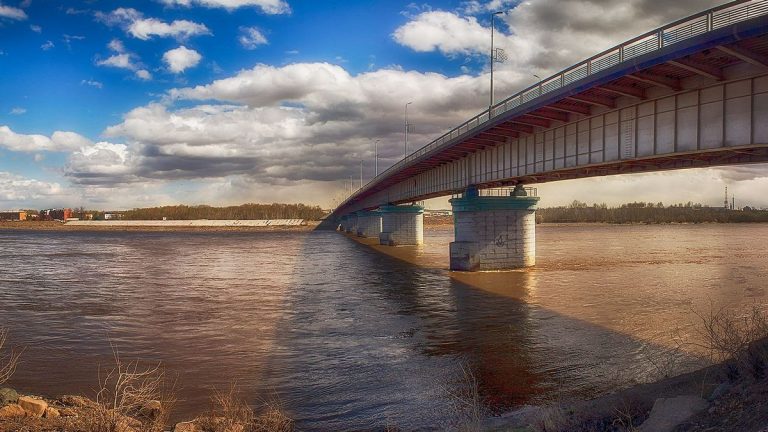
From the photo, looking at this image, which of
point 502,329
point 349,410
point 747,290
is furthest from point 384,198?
point 349,410

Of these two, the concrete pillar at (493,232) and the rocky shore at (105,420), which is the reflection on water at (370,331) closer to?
the rocky shore at (105,420)

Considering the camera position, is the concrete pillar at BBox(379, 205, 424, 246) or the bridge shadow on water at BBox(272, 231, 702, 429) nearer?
the bridge shadow on water at BBox(272, 231, 702, 429)

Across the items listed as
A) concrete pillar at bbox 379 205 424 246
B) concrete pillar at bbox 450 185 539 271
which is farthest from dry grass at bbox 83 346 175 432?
concrete pillar at bbox 379 205 424 246

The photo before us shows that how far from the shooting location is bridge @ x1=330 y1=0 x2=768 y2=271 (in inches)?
696

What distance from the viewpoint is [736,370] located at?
8586mm

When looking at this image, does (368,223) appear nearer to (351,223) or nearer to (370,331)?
(351,223)

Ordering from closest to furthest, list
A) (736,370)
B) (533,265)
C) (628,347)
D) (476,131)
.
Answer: (736,370), (628,347), (476,131), (533,265)

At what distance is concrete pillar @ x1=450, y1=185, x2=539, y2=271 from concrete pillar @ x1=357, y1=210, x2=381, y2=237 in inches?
2568

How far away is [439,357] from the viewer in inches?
650

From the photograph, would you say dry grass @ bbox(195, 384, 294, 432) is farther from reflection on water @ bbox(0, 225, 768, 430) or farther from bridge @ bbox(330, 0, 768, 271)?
bridge @ bbox(330, 0, 768, 271)

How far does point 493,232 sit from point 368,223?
7717 centimetres

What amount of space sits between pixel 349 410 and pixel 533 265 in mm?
33623

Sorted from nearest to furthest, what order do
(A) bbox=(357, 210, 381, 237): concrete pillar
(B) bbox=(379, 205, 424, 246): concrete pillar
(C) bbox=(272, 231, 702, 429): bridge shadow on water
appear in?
(C) bbox=(272, 231, 702, 429): bridge shadow on water < (B) bbox=(379, 205, 424, 246): concrete pillar < (A) bbox=(357, 210, 381, 237): concrete pillar

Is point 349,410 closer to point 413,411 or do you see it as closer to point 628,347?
point 413,411
